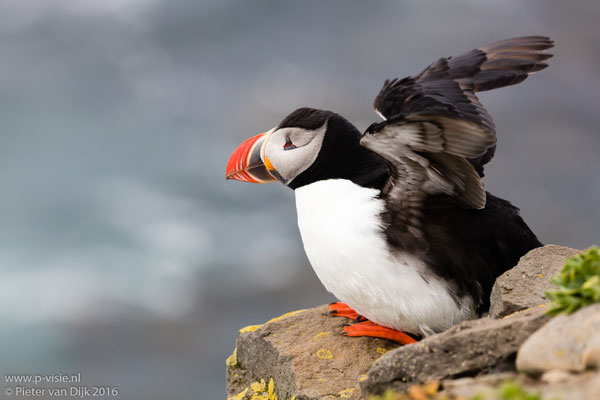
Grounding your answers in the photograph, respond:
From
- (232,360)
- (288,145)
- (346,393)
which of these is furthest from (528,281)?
(232,360)

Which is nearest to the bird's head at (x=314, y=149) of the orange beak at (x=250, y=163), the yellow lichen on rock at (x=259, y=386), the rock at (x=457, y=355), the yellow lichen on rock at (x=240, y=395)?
the orange beak at (x=250, y=163)

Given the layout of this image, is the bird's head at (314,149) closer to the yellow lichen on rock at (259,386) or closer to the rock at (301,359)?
the rock at (301,359)

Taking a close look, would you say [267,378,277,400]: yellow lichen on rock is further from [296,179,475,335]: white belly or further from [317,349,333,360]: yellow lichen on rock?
[296,179,475,335]: white belly

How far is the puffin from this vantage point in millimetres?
4812

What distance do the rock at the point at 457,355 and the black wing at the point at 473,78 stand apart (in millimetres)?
2642

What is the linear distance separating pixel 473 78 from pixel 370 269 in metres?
2.57

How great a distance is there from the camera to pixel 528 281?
466 cm

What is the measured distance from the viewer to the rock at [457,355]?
123 inches

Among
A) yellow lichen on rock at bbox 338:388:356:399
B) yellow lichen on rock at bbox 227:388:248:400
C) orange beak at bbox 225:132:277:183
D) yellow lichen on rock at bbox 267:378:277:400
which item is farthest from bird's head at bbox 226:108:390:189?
yellow lichen on rock at bbox 227:388:248:400

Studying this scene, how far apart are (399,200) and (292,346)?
74.5 inches

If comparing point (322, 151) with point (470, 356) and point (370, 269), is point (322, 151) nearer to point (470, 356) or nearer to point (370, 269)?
point (370, 269)

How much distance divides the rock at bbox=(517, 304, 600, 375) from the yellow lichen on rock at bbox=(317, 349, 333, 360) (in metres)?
2.86

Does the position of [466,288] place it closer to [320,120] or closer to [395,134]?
[395,134]

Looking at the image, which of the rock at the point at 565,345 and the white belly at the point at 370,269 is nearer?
the rock at the point at 565,345
